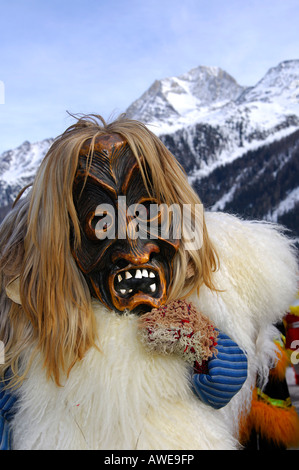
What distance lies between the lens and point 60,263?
3.22ft

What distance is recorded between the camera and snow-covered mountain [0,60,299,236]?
16.2 m

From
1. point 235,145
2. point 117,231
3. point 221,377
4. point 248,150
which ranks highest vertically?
point 235,145

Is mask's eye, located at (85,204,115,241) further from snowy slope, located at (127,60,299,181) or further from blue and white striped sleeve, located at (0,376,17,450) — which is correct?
blue and white striped sleeve, located at (0,376,17,450)

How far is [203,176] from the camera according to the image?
28.3 metres

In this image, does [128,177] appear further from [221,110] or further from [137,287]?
[221,110]

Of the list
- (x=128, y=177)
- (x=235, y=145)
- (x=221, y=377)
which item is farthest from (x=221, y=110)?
(x=221, y=377)

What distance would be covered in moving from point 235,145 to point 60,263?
39.3m

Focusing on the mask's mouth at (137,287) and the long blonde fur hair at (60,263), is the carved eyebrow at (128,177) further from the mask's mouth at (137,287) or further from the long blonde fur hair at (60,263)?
the mask's mouth at (137,287)

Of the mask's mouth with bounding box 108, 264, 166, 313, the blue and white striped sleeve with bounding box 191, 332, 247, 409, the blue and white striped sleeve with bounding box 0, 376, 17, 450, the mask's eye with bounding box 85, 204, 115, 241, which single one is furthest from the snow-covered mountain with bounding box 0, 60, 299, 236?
the blue and white striped sleeve with bounding box 0, 376, 17, 450

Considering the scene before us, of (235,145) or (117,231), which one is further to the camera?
(235,145)

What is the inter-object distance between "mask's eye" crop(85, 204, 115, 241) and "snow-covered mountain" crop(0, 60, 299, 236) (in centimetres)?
35

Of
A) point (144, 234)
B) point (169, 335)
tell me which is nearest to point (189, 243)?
point (144, 234)

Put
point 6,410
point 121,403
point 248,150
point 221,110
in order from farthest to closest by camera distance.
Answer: point 221,110, point 248,150, point 6,410, point 121,403
